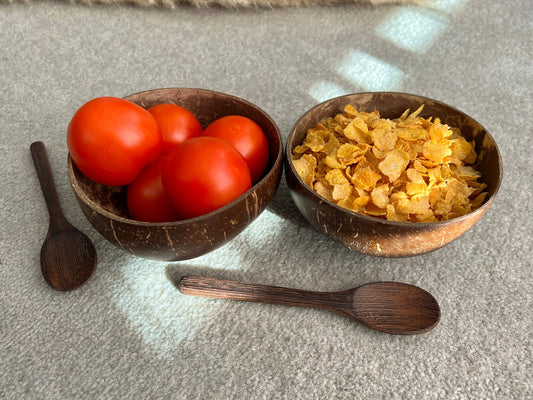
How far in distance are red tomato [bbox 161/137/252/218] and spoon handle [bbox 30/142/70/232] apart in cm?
20

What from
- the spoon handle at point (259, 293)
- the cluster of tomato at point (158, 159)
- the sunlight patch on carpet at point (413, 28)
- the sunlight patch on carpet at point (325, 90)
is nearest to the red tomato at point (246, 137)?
the cluster of tomato at point (158, 159)

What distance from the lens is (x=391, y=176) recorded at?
0.57m

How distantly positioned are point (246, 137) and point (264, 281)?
0.61 ft

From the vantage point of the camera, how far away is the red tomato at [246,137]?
605 millimetres

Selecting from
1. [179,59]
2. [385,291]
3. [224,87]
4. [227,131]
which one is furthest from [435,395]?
[179,59]

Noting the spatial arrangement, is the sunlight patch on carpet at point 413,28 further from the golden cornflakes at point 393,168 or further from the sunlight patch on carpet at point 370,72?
the golden cornflakes at point 393,168

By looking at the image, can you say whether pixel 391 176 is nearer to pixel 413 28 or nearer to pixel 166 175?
pixel 166 175

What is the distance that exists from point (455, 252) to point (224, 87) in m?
0.54

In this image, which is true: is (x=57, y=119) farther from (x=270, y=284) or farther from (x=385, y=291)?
(x=385, y=291)

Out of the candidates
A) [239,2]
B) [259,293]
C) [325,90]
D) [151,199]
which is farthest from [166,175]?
[239,2]

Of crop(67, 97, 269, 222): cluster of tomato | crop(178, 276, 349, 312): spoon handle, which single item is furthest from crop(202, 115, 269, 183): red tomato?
crop(178, 276, 349, 312): spoon handle

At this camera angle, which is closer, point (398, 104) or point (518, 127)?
point (398, 104)

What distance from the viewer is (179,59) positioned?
101 centimetres

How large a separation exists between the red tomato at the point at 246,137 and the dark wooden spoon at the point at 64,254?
22 centimetres
